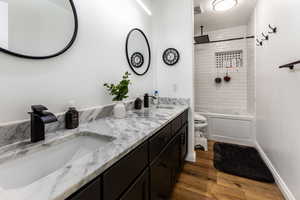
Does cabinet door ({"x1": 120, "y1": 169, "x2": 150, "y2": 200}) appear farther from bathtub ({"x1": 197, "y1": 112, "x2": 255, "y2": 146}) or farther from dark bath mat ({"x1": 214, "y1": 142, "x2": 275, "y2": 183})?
bathtub ({"x1": 197, "y1": 112, "x2": 255, "y2": 146})

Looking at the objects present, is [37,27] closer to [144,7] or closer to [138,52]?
[138,52]

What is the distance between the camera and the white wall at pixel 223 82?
10.9 ft

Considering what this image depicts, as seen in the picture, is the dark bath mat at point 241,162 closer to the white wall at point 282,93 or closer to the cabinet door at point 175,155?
the white wall at point 282,93

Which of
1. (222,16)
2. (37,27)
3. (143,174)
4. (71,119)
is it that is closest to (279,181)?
(143,174)

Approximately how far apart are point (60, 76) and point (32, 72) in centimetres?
17

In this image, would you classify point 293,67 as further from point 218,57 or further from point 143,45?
point 218,57

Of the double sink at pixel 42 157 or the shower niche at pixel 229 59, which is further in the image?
the shower niche at pixel 229 59

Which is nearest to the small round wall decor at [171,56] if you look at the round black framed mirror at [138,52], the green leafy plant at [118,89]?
the round black framed mirror at [138,52]

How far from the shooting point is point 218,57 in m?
3.57

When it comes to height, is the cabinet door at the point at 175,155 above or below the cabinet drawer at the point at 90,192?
below

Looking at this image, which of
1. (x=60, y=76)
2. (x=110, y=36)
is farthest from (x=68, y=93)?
(x=110, y=36)

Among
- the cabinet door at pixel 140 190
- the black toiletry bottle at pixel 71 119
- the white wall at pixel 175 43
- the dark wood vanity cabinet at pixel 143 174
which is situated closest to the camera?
the dark wood vanity cabinet at pixel 143 174

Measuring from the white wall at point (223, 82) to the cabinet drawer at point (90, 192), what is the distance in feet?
11.5

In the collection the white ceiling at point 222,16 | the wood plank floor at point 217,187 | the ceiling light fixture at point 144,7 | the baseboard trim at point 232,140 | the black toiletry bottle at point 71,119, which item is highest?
the white ceiling at point 222,16
